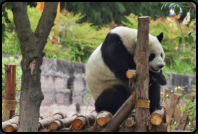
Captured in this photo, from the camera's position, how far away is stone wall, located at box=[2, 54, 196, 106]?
4496 millimetres

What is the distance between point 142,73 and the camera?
2.32m

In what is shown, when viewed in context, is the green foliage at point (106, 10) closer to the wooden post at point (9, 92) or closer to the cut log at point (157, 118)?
the wooden post at point (9, 92)

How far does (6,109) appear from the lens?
305cm

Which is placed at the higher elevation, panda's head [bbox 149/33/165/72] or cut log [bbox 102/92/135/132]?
panda's head [bbox 149/33/165/72]

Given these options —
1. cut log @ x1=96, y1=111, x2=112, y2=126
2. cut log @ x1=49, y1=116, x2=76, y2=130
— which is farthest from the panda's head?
cut log @ x1=49, y1=116, x2=76, y2=130

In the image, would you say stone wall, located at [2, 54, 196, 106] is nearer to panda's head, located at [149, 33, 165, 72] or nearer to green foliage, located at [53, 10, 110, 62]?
green foliage, located at [53, 10, 110, 62]

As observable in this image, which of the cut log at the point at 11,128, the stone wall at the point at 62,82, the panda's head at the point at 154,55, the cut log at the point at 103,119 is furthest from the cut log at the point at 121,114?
the stone wall at the point at 62,82

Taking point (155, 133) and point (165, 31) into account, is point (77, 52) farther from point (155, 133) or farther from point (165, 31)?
point (155, 133)

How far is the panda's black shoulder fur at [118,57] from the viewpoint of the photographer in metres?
2.86

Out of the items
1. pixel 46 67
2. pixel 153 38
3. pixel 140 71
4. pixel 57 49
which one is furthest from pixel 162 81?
pixel 57 49

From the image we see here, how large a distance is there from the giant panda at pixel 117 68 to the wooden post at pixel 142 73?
508 millimetres

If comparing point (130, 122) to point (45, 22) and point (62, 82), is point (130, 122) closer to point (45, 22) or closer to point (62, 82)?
point (45, 22)

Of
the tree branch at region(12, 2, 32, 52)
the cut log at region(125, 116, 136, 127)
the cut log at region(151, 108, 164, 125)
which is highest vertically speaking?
the tree branch at region(12, 2, 32, 52)

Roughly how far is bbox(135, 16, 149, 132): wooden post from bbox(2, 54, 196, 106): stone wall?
2.51 meters
